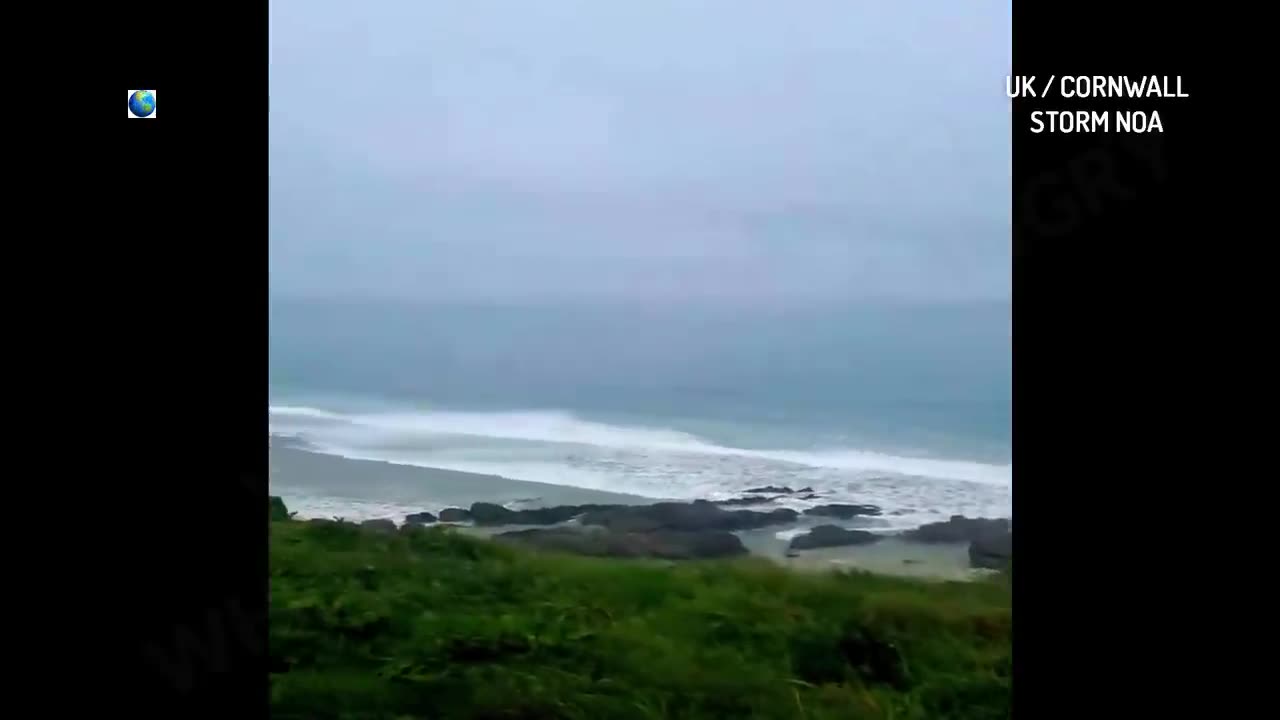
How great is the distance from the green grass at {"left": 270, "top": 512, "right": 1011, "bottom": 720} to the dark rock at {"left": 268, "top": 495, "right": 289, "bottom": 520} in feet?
0.34

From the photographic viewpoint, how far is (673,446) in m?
1.90

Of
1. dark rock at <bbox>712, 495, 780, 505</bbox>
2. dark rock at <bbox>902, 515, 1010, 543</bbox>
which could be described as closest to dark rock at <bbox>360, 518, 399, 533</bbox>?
dark rock at <bbox>712, 495, 780, 505</bbox>

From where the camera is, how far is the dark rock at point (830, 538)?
1778mm

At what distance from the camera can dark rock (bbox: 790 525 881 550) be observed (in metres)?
1.78

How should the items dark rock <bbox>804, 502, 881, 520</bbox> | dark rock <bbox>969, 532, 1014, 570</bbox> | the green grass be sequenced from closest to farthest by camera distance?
the green grass < dark rock <bbox>969, 532, 1014, 570</bbox> < dark rock <bbox>804, 502, 881, 520</bbox>

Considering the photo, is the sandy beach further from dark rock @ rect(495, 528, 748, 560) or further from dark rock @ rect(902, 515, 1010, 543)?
dark rock @ rect(902, 515, 1010, 543)

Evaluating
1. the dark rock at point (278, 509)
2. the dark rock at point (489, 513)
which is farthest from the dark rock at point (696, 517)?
the dark rock at point (278, 509)

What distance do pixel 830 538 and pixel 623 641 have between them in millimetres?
483

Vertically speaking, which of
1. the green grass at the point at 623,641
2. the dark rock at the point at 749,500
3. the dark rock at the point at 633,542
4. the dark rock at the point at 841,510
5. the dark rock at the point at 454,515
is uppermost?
the dark rock at the point at 749,500
